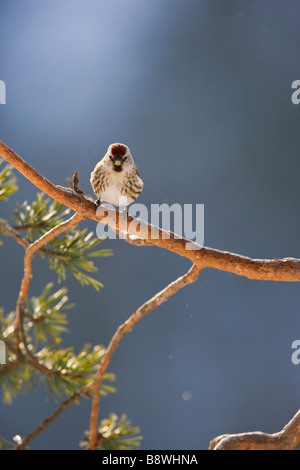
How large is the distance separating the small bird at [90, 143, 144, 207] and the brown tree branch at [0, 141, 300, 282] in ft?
0.77

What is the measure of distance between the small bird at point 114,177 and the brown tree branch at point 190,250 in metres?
0.23

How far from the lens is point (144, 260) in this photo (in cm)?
202

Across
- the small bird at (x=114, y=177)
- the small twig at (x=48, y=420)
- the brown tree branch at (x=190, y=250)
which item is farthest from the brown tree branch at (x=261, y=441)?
the small bird at (x=114, y=177)

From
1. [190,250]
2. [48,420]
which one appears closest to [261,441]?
[190,250]

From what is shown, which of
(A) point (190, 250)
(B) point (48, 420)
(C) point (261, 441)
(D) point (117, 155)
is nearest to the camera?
(C) point (261, 441)

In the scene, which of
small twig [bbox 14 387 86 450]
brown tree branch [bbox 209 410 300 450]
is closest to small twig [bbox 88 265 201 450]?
small twig [bbox 14 387 86 450]

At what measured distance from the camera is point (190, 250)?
0.68 meters

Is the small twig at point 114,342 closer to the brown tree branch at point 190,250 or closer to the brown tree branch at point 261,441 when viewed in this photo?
the brown tree branch at point 190,250

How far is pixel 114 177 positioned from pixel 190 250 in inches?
12.7

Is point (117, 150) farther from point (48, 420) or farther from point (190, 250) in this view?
point (48, 420)

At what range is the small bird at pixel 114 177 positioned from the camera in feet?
3.09
